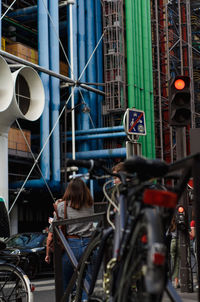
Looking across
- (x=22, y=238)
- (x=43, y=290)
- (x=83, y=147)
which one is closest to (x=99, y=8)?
(x=83, y=147)

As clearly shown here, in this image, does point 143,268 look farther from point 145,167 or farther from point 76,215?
point 76,215

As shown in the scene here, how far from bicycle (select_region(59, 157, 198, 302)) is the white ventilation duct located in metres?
16.3

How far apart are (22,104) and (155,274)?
19858mm

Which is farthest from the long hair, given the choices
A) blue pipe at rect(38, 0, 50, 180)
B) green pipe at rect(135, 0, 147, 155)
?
green pipe at rect(135, 0, 147, 155)

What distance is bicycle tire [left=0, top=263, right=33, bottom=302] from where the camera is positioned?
5.96m

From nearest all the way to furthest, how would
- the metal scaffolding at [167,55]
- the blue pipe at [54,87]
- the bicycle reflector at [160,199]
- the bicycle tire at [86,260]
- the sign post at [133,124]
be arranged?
the bicycle reflector at [160,199]
the bicycle tire at [86,260]
the sign post at [133,124]
the blue pipe at [54,87]
the metal scaffolding at [167,55]

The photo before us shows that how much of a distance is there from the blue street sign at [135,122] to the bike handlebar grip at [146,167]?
26.9ft

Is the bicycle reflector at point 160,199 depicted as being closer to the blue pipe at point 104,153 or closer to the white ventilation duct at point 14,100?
the white ventilation duct at point 14,100

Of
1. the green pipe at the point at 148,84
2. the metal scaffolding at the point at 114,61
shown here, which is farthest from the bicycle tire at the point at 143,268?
the green pipe at the point at 148,84

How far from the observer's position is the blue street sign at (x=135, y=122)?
11.5 meters

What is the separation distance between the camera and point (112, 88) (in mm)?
31953

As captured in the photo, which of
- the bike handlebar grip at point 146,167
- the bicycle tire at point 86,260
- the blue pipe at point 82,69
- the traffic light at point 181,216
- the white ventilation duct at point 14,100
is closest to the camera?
the bike handlebar grip at point 146,167

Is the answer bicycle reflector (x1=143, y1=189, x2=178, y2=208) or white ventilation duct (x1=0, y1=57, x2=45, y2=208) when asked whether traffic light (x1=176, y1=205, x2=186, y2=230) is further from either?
white ventilation duct (x1=0, y1=57, x2=45, y2=208)

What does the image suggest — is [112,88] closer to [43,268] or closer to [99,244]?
[43,268]
